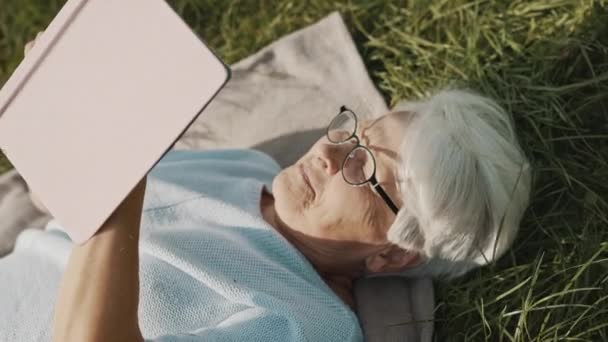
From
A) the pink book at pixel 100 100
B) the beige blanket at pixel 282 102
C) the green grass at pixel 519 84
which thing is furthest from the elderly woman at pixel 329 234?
the beige blanket at pixel 282 102

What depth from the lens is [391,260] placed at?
2309mm

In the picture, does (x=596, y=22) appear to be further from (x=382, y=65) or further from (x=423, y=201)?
(x=423, y=201)

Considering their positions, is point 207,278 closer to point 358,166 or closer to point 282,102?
point 358,166

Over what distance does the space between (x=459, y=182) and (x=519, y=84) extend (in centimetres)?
68

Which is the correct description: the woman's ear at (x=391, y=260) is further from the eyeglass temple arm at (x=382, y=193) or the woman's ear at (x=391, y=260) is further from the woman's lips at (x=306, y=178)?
the woman's lips at (x=306, y=178)

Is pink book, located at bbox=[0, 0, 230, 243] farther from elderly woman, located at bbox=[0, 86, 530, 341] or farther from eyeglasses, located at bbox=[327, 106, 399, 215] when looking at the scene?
eyeglasses, located at bbox=[327, 106, 399, 215]

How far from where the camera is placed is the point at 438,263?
2.37m

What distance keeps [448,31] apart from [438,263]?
3.07 feet

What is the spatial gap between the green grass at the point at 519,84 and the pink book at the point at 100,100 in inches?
42.8

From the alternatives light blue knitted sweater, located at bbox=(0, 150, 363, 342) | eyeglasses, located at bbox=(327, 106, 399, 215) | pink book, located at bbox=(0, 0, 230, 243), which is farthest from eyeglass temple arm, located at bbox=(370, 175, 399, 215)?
pink book, located at bbox=(0, 0, 230, 243)

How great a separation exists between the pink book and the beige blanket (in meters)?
1.03

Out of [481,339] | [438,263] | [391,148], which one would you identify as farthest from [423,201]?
[481,339]

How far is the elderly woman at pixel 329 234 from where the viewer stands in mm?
2125

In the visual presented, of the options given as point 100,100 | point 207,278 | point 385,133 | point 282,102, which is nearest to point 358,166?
point 385,133
